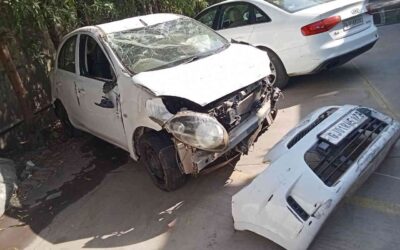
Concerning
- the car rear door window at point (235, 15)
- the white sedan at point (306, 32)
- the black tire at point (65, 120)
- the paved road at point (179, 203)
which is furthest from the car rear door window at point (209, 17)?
the black tire at point (65, 120)

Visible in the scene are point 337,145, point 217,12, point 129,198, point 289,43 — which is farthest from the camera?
point 217,12

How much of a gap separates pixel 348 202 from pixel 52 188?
11.8 ft

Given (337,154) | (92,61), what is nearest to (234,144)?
(337,154)

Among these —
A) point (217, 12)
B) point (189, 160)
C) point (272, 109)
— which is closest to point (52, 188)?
point (189, 160)

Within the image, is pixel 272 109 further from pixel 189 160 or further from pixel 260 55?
pixel 189 160

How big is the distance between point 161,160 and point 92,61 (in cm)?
195

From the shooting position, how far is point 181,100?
4.20m

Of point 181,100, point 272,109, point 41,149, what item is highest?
point 181,100

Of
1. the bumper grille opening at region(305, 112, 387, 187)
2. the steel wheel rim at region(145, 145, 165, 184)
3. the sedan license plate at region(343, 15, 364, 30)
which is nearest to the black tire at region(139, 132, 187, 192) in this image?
the steel wheel rim at region(145, 145, 165, 184)

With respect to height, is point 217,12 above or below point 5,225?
above

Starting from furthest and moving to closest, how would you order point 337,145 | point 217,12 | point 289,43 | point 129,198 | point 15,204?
point 217,12 < point 289,43 < point 15,204 < point 129,198 < point 337,145

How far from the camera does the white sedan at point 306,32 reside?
6273 mm

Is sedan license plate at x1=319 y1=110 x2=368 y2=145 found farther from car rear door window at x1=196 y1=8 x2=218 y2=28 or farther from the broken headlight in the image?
car rear door window at x1=196 y1=8 x2=218 y2=28

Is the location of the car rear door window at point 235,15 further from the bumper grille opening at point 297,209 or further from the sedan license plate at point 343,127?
the bumper grille opening at point 297,209
